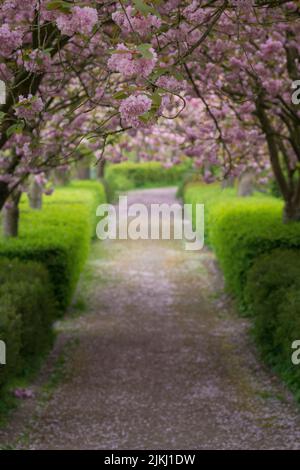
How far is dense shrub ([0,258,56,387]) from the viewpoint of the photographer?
755 cm

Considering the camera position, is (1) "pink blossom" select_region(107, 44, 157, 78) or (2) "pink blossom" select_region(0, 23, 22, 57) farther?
(2) "pink blossom" select_region(0, 23, 22, 57)

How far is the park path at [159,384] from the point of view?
7.30 meters

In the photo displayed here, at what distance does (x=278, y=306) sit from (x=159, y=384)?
1506 mm

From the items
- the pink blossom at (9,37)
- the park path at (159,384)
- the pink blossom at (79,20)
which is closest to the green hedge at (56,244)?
the park path at (159,384)

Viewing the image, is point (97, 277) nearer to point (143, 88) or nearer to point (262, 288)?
point (262, 288)

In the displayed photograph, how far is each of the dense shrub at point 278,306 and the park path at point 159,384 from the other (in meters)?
0.23

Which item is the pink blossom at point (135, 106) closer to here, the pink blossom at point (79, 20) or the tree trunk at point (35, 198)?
the pink blossom at point (79, 20)

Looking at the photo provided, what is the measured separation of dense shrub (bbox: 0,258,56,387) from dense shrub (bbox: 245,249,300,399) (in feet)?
8.21

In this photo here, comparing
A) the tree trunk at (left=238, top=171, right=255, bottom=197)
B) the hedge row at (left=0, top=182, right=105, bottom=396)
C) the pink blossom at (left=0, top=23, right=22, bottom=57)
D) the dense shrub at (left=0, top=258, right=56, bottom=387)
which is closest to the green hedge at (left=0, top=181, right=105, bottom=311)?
the hedge row at (left=0, top=182, right=105, bottom=396)

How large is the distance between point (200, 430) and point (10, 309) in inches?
81.3

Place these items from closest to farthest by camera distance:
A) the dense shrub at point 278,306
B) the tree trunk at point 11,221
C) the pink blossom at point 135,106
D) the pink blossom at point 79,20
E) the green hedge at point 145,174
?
the pink blossom at point 135,106, the pink blossom at point 79,20, the dense shrub at point 278,306, the tree trunk at point 11,221, the green hedge at point 145,174

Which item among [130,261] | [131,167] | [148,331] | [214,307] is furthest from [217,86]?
[131,167]

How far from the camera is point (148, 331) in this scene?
1195cm

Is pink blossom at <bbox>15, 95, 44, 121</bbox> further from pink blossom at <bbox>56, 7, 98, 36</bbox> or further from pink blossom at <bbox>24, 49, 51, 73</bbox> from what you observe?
pink blossom at <bbox>24, 49, 51, 73</bbox>
